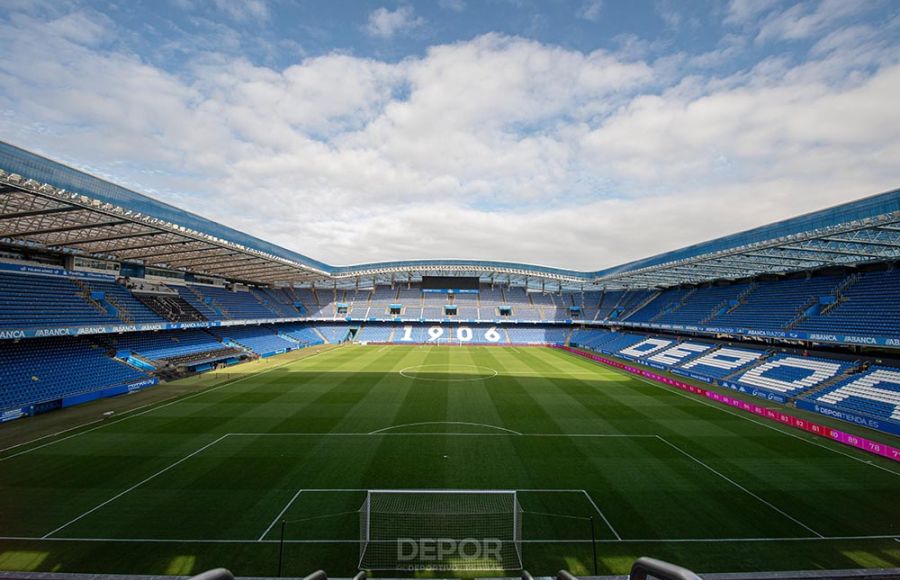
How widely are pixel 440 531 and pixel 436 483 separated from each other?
259cm

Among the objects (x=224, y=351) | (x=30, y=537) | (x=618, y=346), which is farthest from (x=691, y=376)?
(x=224, y=351)

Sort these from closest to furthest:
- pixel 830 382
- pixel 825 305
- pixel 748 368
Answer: pixel 830 382, pixel 825 305, pixel 748 368

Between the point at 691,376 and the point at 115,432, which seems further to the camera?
the point at 691,376

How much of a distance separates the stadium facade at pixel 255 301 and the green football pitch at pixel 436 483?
323 inches

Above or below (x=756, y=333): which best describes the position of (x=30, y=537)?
below

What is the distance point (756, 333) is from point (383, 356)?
35392mm

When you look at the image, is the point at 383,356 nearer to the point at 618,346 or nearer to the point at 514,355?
the point at 514,355

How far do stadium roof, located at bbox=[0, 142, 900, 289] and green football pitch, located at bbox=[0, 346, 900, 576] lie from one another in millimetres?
10745

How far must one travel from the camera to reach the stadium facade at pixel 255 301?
1941cm

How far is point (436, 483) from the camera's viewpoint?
40.8 ft

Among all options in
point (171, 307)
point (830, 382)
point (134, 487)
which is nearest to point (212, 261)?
point (171, 307)

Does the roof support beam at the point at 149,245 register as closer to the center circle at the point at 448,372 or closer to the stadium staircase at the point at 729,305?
the center circle at the point at 448,372

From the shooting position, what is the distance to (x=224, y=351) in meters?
38.6

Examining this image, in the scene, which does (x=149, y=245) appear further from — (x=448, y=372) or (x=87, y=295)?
(x=448, y=372)
